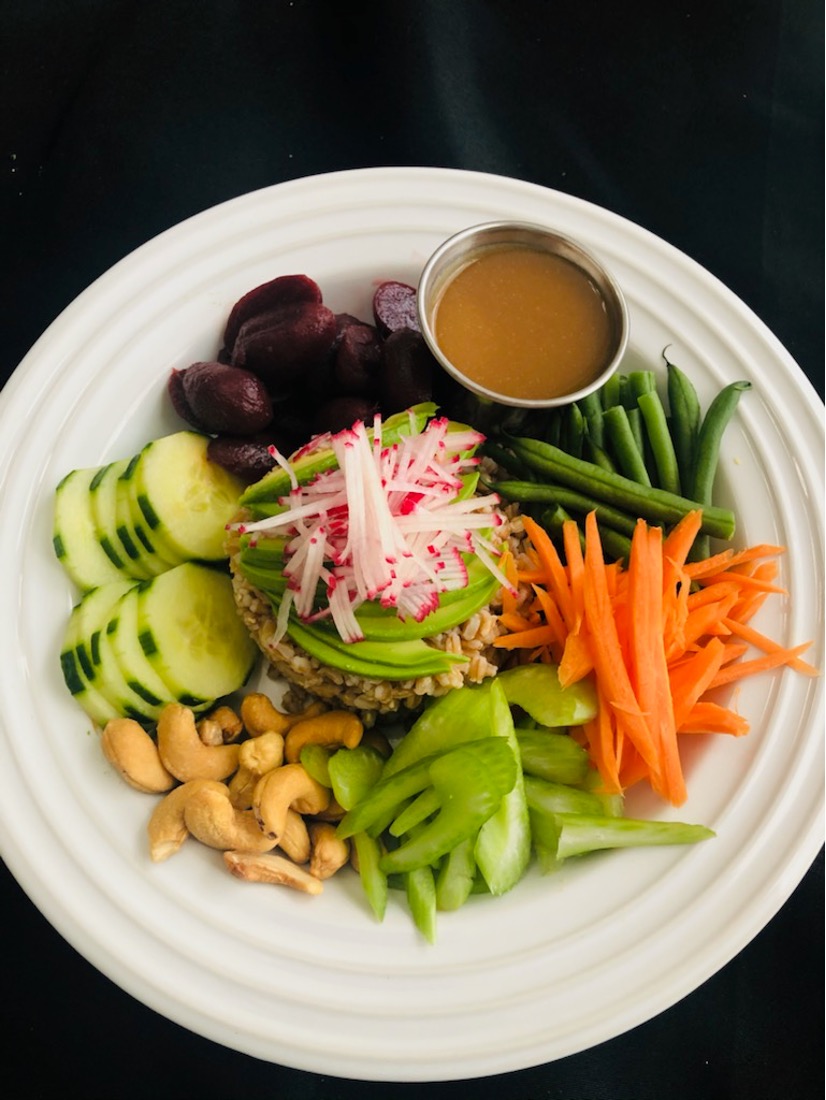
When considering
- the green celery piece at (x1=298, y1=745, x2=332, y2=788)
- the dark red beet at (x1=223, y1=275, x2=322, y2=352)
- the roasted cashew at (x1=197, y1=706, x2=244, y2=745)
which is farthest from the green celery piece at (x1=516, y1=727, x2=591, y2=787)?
the dark red beet at (x1=223, y1=275, x2=322, y2=352)

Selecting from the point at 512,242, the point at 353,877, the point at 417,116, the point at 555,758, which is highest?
the point at 417,116

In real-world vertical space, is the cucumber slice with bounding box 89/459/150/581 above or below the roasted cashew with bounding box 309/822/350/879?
above

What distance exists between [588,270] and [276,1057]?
2.32 metres

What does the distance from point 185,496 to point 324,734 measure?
794mm

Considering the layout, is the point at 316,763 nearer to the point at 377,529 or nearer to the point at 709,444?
the point at 377,529

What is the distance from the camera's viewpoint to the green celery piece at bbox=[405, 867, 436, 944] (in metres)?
2.29

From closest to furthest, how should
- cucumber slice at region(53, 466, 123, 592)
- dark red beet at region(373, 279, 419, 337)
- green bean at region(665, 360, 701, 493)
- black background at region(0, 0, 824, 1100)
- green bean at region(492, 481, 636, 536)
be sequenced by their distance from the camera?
1. cucumber slice at region(53, 466, 123, 592)
2. green bean at region(492, 481, 636, 536)
3. green bean at region(665, 360, 701, 493)
4. dark red beet at region(373, 279, 419, 337)
5. black background at region(0, 0, 824, 1100)

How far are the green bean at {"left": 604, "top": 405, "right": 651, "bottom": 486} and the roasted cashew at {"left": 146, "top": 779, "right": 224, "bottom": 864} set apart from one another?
146 centimetres

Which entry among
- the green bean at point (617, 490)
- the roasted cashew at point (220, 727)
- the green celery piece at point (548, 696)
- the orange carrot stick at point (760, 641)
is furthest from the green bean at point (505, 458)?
the roasted cashew at point (220, 727)

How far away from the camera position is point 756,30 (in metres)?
4.08

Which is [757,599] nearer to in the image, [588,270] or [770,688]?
[770,688]

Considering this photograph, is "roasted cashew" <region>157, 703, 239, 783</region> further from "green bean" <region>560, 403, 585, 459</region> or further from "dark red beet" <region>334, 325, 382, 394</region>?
"green bean" <region>560, 403, 585, 459</region>

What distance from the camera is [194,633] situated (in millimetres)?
2613

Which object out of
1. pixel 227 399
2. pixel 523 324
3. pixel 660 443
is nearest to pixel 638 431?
pixel 660 443
